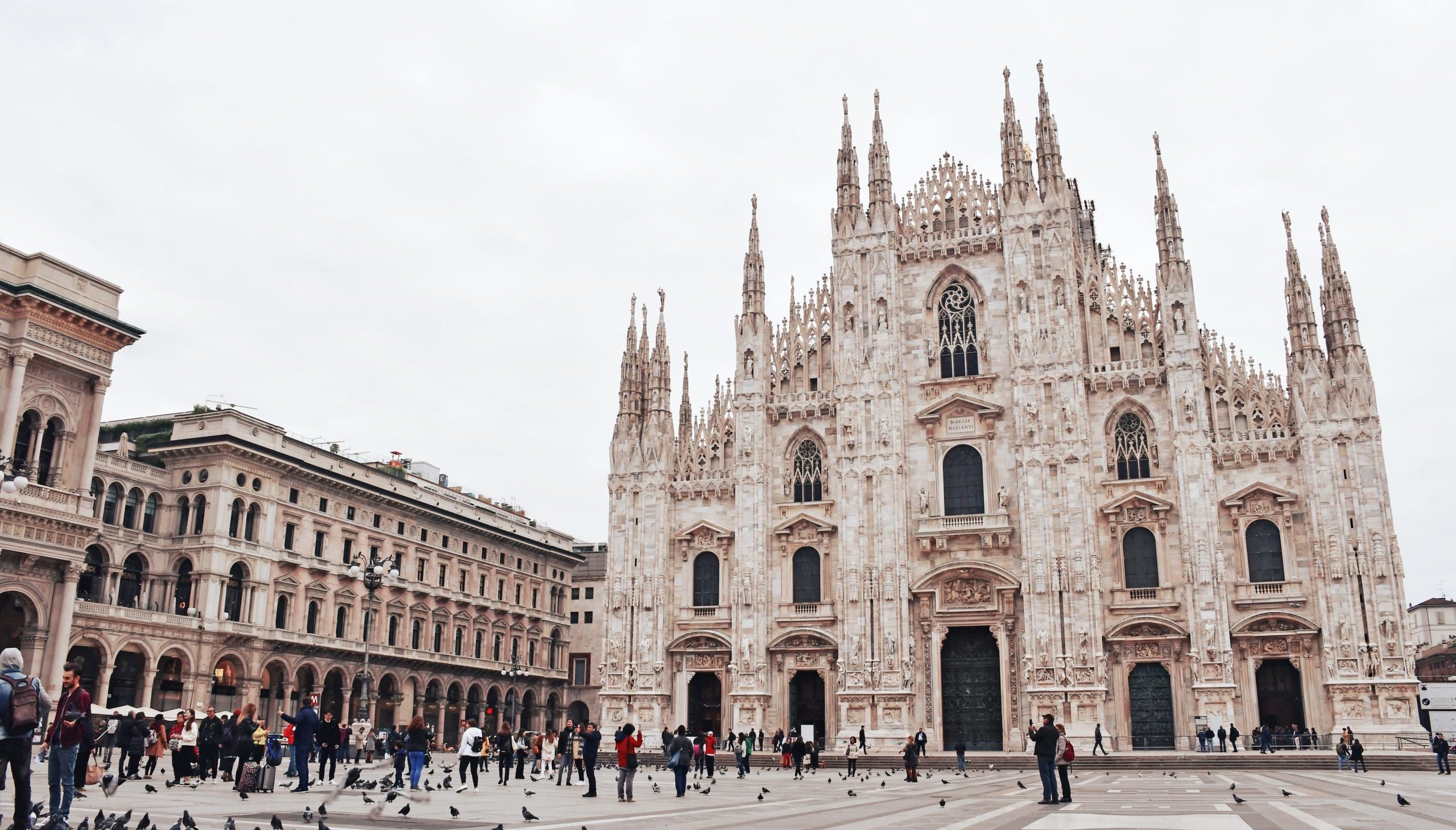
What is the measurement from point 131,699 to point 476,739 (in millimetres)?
27493

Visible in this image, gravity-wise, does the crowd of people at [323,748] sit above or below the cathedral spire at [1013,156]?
below

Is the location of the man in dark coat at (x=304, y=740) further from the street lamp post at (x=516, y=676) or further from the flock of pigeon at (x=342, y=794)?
the street lamp post at (x=516, y=676)

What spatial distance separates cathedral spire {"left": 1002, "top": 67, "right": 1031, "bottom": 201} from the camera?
44.1 metres

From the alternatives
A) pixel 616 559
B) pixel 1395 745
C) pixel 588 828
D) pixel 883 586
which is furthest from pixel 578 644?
pixel 588 828

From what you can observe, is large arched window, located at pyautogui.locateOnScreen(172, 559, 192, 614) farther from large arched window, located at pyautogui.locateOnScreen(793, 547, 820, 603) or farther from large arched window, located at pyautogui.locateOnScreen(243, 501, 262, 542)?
large arched window, located at pyautogui.locateOnScreen(793, 547, 820, 603)

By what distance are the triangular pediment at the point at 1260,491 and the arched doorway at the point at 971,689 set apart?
9.33 m

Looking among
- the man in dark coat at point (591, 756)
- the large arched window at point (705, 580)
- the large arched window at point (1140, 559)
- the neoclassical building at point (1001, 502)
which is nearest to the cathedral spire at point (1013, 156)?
the neoclassical building at point (1001, 502)

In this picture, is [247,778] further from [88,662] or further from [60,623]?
[88,662]

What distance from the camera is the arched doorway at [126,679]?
4331 cm

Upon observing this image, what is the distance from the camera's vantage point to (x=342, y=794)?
1884cm

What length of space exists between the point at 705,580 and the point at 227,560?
1969 centimetres

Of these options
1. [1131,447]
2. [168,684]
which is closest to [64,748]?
[1131,447]

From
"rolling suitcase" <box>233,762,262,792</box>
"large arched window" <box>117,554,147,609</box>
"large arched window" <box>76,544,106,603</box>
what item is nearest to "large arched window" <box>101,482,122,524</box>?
"large arched window" <box>76,544,106,603</box>

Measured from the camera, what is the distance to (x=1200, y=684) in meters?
37.1
